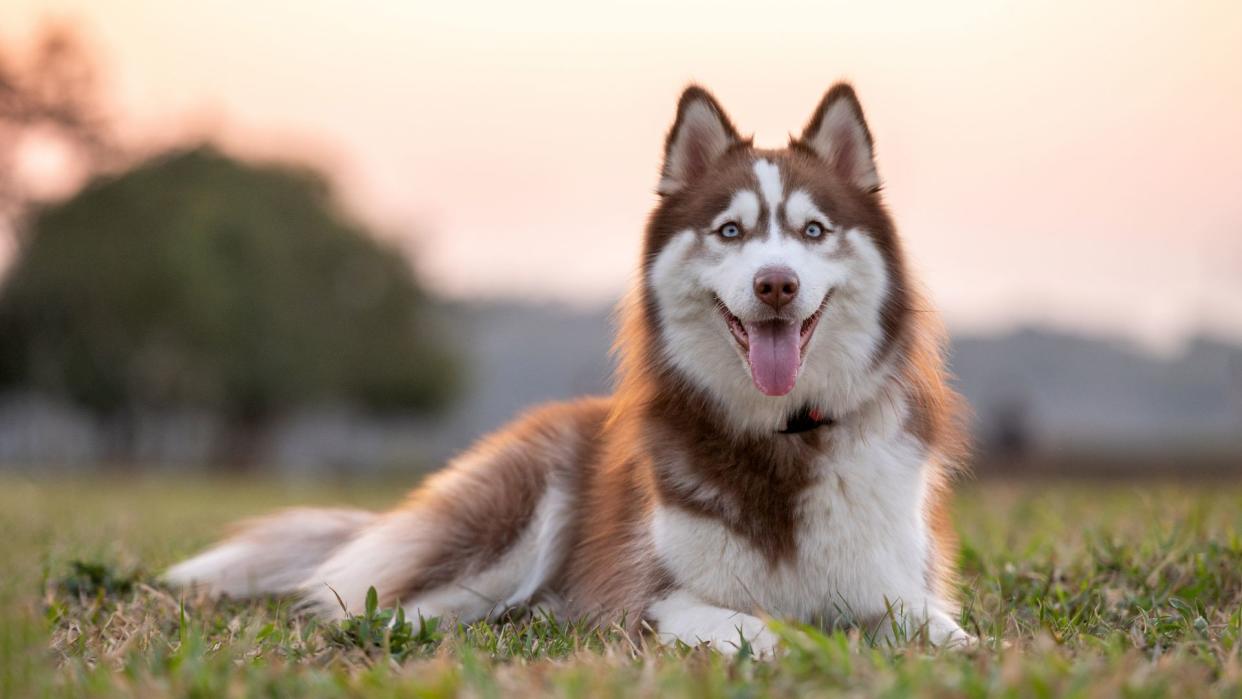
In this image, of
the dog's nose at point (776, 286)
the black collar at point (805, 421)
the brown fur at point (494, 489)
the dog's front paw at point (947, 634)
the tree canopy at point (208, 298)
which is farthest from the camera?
the tree canopy at point (208, 298)

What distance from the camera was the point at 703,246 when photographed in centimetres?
449

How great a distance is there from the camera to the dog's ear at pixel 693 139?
16.1 ft

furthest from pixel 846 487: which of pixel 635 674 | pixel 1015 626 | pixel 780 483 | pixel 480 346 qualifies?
pixel 480 346

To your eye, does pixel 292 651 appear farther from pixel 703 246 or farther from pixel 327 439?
pixel 327 439

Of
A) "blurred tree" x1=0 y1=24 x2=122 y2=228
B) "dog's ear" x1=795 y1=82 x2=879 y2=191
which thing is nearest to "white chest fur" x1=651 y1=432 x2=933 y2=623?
"dog's ear" x1=795 y1=82 x2=879 y2=191

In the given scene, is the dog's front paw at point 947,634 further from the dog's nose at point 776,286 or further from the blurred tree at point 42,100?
the blurred tree at point 42,100

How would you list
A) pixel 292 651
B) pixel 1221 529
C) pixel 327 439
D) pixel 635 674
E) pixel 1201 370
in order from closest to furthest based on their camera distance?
pixel 635 674
pixel 292 651
pixel 1221 529
pixel 1201 370
pixel 327 439

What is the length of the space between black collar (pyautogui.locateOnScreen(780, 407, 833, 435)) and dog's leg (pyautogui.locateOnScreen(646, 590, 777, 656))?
0.73m

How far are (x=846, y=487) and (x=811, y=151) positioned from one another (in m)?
1.50

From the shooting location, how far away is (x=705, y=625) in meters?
3.99

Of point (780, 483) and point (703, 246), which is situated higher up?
point (703, 246)

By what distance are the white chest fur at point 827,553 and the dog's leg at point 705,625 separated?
9 centimetres

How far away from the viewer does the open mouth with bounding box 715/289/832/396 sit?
422 centimetres

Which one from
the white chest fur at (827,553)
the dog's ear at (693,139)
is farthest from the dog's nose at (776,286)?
the dog's ear at (693,139)
